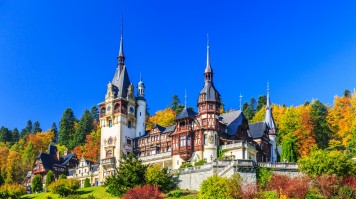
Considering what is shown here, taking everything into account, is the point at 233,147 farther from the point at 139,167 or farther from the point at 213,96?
the point at 139,167

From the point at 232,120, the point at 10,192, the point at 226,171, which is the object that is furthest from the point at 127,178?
the point at 232,120

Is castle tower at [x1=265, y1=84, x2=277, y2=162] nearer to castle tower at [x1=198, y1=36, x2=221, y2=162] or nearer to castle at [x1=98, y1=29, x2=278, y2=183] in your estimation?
castle at [x1=98, y1=29, x2=278, y2=183]

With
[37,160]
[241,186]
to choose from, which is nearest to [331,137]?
[241,186]

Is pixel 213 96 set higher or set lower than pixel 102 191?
higher

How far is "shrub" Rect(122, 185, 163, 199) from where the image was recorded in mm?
49500

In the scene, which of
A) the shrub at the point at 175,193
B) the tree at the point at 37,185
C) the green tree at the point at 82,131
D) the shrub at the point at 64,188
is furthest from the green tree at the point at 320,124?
the green tree at the point at 82,131

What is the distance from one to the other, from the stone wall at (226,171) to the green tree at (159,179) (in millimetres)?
1912

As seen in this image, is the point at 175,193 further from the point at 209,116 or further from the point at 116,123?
the point at 116,123

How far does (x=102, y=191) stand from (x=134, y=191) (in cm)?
1167

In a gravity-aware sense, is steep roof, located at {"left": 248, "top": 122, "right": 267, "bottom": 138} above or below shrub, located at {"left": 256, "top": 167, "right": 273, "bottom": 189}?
above

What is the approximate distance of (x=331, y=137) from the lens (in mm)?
85438

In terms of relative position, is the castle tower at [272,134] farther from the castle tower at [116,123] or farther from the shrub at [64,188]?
the shrub at [64,188]

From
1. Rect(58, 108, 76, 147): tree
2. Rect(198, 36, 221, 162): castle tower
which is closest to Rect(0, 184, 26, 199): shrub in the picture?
Rect(198, 36, 221, 162): castle tower

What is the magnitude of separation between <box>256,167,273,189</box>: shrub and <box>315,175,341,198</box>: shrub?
510 centimetres
